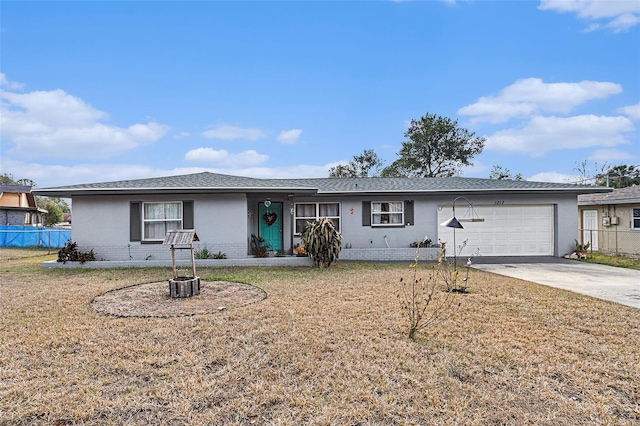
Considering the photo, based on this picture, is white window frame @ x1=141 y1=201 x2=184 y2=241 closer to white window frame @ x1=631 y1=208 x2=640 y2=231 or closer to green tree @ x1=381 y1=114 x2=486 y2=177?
white window frame @ x1=631 y1=208 x2=640 y2=231

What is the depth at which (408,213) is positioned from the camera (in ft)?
43.5

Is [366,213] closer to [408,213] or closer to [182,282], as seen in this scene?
[408,213]

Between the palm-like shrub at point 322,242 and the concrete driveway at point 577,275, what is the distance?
4.58 meters

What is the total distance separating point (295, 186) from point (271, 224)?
1.91 meters

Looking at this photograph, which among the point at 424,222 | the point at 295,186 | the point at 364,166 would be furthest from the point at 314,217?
the point at 364,166

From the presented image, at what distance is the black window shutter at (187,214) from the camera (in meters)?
11.3

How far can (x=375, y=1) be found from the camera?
12047 millimetres

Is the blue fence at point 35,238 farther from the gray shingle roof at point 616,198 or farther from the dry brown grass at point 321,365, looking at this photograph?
the gray shingle roof at point 616,198

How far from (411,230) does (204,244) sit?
25.1 ft

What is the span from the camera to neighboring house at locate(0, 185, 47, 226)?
26663 mm

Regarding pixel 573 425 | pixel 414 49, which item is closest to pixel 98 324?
pixel 573 425

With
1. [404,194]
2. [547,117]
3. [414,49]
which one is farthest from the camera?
[547,117]

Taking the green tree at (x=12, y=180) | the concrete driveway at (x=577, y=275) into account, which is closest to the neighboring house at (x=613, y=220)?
the concrete driveway at (x=577, y=275)

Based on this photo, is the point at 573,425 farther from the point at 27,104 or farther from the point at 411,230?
the point at 27,104
